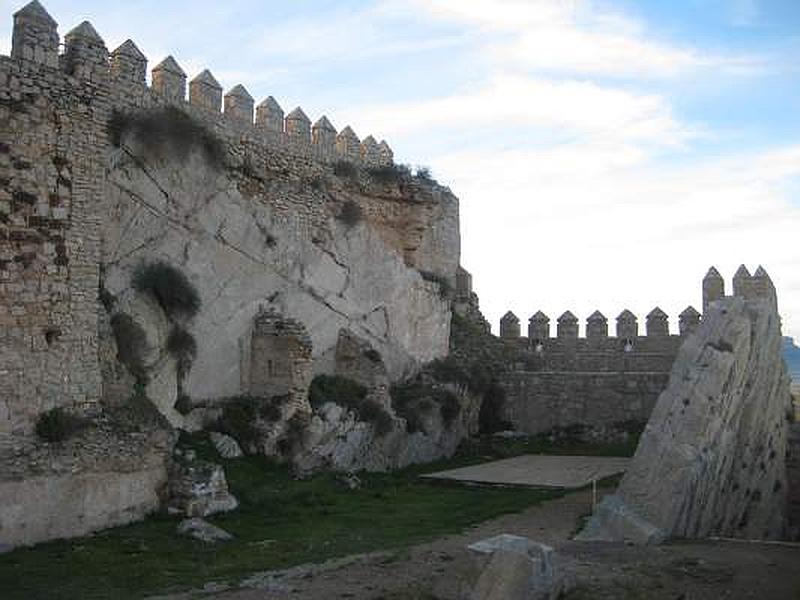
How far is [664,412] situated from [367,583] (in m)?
5.67

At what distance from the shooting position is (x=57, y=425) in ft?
40.8

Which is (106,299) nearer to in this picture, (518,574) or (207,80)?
(207,80)

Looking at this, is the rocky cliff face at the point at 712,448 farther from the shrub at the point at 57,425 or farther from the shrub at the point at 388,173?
the shrub at the point at 388,173

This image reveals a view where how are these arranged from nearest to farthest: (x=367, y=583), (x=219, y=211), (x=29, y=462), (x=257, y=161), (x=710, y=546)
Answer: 1. (x=367, y=583)
2. (x=710, y=546)
3. (x=29, y=462)
4. (x=219, y=211)
5. (x=257, y=161)

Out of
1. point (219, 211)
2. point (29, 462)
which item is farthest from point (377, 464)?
point (29, 462)

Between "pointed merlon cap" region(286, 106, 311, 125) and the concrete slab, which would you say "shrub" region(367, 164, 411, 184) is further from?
the concrete slab

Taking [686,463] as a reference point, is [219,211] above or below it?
above

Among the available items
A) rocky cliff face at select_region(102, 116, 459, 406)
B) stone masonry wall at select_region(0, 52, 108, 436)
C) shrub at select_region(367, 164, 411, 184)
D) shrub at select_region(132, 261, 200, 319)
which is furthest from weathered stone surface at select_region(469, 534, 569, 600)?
shrub at select_region(367, 164, 411, 184)

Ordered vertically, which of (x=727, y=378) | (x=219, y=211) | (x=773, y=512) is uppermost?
(x=219, y=211)

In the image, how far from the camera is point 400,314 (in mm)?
23641

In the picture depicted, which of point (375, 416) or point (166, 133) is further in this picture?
point (375, 416)

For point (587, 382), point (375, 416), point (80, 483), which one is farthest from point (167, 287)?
point (587, 382)

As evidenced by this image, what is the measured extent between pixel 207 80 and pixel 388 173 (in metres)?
6.38

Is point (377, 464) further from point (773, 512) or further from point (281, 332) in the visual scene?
point (773, 512)
